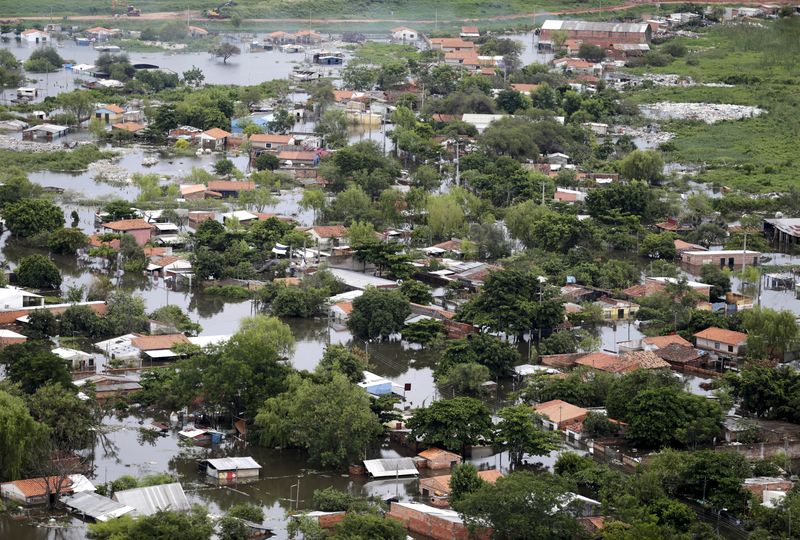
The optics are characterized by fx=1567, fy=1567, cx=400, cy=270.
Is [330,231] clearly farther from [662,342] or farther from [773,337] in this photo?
[773,337]

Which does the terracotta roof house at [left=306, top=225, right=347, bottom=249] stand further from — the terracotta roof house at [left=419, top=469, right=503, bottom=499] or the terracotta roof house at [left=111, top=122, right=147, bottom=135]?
the terracotta roof house at [left=111, top=122, right=147, bottom=135]

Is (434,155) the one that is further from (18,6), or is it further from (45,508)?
(18,6)

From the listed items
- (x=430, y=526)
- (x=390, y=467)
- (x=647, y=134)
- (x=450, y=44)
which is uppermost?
(x=430, y=526)

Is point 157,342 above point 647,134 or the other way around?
above

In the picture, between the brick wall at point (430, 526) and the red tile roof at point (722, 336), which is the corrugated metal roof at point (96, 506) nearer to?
the brick wall at point (430, 526)

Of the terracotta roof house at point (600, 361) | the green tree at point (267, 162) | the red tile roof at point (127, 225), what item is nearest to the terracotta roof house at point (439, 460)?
the terracotta roof house at point (600, 361)

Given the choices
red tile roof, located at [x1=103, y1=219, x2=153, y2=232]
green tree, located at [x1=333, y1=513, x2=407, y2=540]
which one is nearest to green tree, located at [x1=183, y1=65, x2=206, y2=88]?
red tile roof, located at [x1=103, y1=219, x2=153, y2=232]

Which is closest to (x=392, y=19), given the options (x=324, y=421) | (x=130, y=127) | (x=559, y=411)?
(x=130, y=127)
